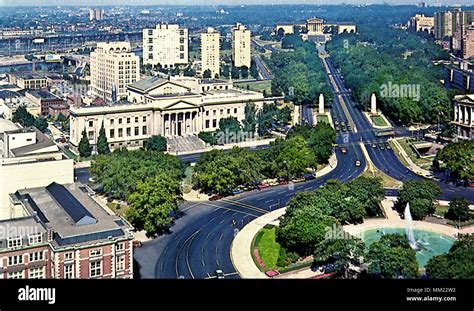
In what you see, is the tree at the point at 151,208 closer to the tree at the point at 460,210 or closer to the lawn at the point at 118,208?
the lawn at the point at 118,208

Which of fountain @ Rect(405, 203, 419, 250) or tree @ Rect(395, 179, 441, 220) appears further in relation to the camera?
tree @ Rect(395, 179, 441, 220)

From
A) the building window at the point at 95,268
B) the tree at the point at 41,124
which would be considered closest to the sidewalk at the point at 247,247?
the building window at the point at 95,268

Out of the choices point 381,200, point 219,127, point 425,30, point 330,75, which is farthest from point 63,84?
point 425,30

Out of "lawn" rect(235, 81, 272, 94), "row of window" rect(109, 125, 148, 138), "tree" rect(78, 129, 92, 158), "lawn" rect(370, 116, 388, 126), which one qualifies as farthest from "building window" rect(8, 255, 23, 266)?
"lawn" rect(235, 81, 272, 94)

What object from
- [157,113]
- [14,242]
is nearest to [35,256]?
[14,242]

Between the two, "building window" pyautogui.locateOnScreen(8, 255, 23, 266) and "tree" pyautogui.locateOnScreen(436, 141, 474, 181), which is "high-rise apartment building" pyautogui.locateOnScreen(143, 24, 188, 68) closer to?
"tree" pyautogui.locateOnScreen(436, 141, 474, 181)
